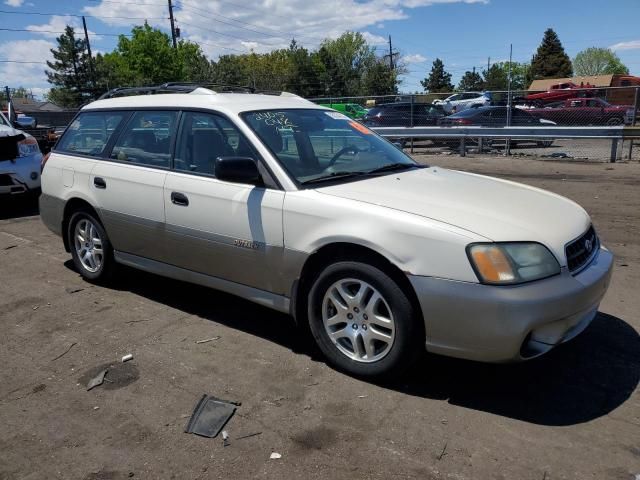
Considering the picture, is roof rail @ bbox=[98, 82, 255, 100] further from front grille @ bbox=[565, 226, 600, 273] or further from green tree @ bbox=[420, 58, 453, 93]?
green tree @ bbox=[420, 58, 453, 93]

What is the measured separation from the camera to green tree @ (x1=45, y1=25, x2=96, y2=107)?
67.9 metres

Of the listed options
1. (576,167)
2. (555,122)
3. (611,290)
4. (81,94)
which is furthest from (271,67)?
(611,290)

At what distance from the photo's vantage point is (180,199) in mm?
4152

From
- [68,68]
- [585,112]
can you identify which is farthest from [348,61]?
[585,112]

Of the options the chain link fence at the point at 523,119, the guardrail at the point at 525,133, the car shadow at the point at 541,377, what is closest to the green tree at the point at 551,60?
the chain link fence at the point at 523,119

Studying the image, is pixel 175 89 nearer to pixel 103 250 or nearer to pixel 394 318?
pixel 103 250

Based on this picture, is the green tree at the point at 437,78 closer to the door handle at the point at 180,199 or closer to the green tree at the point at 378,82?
the green tree at the point at 378,82

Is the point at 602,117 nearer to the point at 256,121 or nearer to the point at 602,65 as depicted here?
the point at 256,121

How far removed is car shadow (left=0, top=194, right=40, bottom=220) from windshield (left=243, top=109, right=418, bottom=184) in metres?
6.13

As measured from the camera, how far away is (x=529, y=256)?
2.96 m

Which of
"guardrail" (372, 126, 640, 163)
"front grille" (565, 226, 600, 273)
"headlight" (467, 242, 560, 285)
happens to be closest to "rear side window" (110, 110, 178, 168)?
"headlight" (467, 242, 560, 285)

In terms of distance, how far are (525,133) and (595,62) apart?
11437cm

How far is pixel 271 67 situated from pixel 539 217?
8139 centimetres

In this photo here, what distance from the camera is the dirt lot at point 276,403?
2664mm
